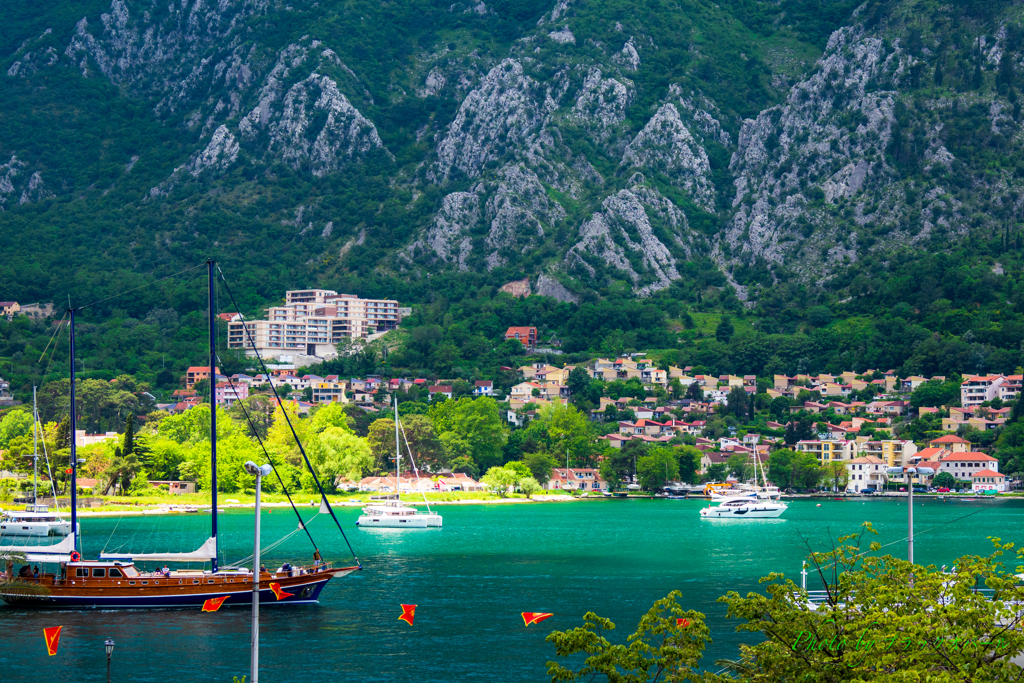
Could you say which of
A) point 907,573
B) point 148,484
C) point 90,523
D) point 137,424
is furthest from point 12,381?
point 907,573

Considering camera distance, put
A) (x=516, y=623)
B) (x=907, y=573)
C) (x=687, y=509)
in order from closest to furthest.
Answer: (x=907, y=573) < (x=516, y=623) < (x=687, y=509)

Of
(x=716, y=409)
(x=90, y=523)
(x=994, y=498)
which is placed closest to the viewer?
(x=90, y=523)

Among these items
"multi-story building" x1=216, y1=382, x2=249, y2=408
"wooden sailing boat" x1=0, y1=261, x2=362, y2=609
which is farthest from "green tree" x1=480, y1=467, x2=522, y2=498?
"wooden sailing boat" x1=0, y1=261, x2=362, y2=609

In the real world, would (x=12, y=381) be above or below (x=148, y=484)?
above

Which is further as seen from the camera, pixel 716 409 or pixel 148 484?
pixel 716 409

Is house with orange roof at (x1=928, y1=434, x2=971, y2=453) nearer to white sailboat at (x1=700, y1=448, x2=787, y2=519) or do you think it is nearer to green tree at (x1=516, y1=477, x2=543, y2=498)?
white sailboat at (x1=700, y1=448, x2=787, y2=519)

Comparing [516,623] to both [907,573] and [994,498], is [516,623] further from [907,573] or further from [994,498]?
[994,498]

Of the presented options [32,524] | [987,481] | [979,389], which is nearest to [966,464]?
[987,481]
